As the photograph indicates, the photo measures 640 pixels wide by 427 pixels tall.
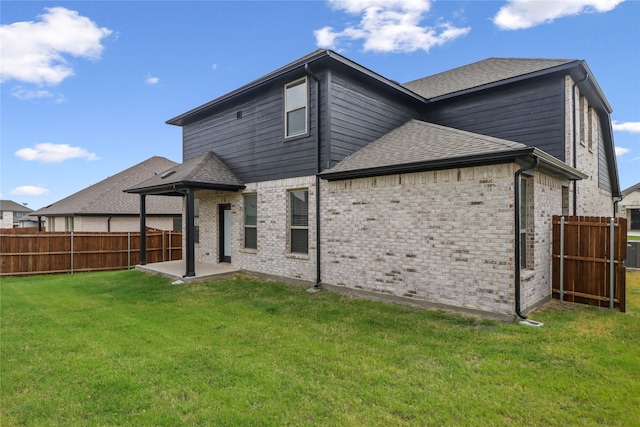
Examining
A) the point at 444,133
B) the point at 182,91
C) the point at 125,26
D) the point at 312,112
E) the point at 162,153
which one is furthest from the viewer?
the point at 162,153

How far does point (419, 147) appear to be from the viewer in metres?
7.40

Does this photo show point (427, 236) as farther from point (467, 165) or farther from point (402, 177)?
point (467, 165)

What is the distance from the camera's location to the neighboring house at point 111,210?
16.9 meters

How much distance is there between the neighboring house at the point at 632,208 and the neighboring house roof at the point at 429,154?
31084 mm

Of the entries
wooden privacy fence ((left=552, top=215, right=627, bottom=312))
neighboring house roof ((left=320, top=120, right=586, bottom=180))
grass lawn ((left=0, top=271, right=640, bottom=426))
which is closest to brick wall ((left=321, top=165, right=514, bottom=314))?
neighboring house roof ((left=320, top=120, right=586, bottom=180))

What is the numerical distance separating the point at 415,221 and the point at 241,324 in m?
3.92

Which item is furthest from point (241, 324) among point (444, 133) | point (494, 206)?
point (444, 133)

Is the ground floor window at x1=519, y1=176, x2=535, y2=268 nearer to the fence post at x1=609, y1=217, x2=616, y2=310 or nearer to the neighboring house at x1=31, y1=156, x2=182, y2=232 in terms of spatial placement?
the fence post at x1=609, y1=217, x2=616, y2=310

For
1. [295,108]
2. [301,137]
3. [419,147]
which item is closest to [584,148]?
[419,147]

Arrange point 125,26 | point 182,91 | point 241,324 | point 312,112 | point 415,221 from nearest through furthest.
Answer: point 241,324 < point 415,221 < point 312,112 < point 125,26 < point 182,91

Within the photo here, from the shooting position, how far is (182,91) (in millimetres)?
17438

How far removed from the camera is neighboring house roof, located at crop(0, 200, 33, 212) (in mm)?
56906

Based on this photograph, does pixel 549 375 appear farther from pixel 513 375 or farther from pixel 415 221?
pixel 415 221

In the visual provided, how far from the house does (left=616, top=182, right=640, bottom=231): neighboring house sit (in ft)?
79.6
